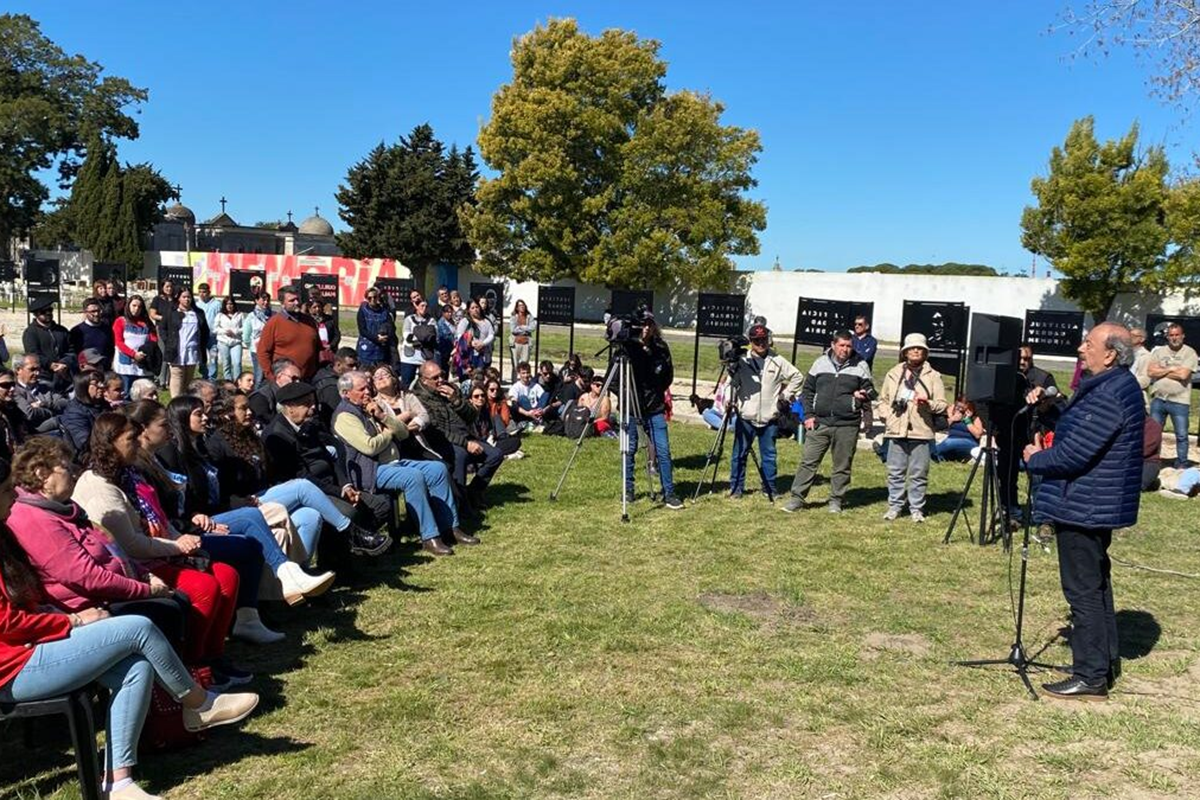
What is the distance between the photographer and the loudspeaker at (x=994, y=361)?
614 centimetres

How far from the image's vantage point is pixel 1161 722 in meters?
4.64

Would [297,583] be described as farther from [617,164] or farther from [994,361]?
[617,164]

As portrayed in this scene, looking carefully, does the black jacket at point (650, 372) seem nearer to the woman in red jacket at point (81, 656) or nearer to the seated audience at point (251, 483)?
the seated audience at point (251, 483)

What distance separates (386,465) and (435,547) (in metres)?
0.73

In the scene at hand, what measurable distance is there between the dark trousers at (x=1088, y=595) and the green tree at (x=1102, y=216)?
97.1ft

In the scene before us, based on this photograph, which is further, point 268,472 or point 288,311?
point 288,311

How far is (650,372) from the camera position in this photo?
9.06 metres

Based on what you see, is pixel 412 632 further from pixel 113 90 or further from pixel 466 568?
pixel 113 90

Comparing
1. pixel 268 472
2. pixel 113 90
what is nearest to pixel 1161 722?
pixel 268 472

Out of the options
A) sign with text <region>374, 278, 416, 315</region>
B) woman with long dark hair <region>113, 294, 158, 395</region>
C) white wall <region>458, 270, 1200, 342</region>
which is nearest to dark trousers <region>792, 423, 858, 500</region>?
woman with long dark hair <region>113, 294, 158, 395</region>

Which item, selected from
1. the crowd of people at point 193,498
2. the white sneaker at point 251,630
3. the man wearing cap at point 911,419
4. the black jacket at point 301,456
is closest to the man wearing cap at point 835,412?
the man wearing cap at point 911,419

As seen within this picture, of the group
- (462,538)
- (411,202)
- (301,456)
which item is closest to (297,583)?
(301,456)

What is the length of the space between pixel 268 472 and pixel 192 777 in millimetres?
2741

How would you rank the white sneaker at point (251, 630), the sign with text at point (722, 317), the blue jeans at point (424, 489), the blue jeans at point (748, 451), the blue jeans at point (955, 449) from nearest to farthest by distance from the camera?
the white sneaker at point (251, 630) < the blue jeans at point (424, 489) < the blue jeans at point (748, 451) < the blue jeans at point (955, 449) < the sign with text at point (722, 317)
